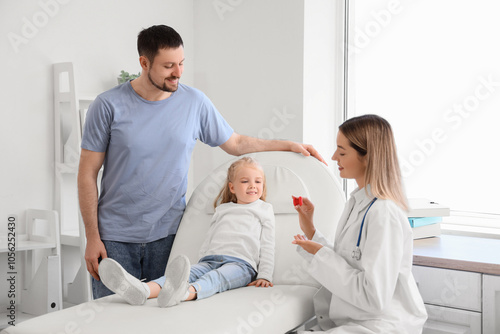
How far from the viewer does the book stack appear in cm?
200

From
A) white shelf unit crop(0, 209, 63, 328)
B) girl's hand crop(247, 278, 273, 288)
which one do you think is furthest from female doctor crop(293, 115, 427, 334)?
white shelf unit crop(0, 209, 63, 328)

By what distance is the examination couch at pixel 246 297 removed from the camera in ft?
3.96

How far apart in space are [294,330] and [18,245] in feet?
4.43

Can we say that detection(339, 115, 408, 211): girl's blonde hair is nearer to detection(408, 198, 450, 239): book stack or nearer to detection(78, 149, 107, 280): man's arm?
detection(408, 198, 450, 239): book stack

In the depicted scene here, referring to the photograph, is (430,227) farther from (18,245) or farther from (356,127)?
(18,245)

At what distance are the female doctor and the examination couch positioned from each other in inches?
6.3

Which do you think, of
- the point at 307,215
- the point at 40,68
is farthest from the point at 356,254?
the point at 40,68

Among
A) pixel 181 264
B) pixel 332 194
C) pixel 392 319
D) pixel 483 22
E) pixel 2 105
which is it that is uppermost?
pixel 483 22

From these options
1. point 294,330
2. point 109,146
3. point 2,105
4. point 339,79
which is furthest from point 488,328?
point 2,105

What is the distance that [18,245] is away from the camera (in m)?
2.23

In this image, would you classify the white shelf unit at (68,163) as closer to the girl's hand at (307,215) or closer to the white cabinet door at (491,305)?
the girl's hand at (307,215)

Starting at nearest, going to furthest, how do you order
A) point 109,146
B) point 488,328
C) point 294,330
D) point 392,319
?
point 392,319
point 294,330
point 488,328
point 109,146

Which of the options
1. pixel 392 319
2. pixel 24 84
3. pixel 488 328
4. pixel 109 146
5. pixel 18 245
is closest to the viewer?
pixel 392 319

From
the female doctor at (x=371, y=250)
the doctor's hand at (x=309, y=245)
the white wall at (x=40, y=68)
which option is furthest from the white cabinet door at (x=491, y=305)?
the white wall at (x=40, y=68)
